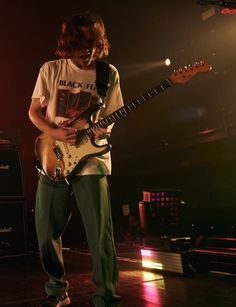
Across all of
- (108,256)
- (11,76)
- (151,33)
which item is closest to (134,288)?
(108,256)

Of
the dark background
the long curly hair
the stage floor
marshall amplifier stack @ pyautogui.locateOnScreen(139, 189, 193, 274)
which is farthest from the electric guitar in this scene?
the dark background

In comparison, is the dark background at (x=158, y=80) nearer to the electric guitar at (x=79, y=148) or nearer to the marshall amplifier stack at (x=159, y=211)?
the marshall amplifier stack at (x=159, y=211)

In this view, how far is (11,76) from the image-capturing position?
507 cm

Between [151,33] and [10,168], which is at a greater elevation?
[151,33]

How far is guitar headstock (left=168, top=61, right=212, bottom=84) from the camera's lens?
72.4 inches

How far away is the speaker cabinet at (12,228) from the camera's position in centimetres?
384

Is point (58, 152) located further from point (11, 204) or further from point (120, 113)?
point (11, 204)

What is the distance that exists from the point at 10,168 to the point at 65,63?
7.75ft

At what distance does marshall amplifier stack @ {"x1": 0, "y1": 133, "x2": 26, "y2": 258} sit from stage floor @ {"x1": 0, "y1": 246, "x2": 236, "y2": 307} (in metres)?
0.47

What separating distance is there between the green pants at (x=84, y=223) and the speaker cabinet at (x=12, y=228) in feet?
7.16

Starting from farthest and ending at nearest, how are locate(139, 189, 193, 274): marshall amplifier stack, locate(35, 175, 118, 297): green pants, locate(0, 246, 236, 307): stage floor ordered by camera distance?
locate(139, 189, 193, 274): marshall amplifier stack
locate(0, 246, 236, 307): stage floor
locate(35, 175, 118, 297): green pants

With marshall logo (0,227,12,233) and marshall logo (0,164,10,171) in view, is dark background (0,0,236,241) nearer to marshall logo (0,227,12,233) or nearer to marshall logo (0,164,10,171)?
marshall logo (0,164,10,171)

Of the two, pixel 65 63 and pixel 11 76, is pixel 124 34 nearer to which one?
pixel 11 76

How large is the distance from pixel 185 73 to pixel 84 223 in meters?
0.89
